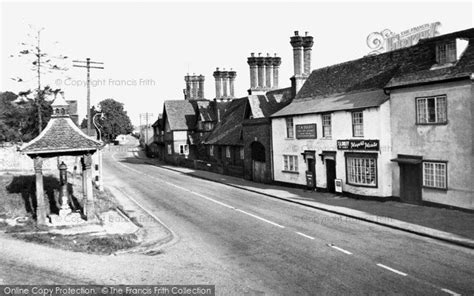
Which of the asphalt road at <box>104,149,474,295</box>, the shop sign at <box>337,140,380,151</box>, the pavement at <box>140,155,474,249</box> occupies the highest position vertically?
the shop sign at <box>337,140,380,151</box>

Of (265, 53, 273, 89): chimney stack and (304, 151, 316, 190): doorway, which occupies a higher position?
(265, 53, 273, 89): chimney stack

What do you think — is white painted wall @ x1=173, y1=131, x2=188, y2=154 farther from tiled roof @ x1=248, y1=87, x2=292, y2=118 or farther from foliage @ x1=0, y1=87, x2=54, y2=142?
tiled roof @ x1=248, y1=87, x2=292, y2=118

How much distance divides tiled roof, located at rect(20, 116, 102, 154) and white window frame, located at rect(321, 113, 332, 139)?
14088 mm

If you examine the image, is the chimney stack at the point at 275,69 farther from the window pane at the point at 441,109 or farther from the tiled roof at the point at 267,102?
the window pane at the point at 441,109

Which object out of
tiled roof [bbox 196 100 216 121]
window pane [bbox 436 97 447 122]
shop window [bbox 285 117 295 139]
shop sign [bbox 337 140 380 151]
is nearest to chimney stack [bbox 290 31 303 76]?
shop window [bbox 285 117 295 139]

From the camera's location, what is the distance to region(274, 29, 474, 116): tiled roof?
20.8 meters

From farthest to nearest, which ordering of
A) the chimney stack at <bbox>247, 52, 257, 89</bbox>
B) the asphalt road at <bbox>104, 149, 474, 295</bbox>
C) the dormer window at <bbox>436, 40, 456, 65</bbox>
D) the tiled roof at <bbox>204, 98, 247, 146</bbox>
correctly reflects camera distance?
the tiled roof at <bbox>204, 98, 247, 146</bbox> < the chimney stack at <bbox>247, 52, 257, 89</bbox> < the dormer window at <bbox>436, 40, 456, 65</bbox> < the asphalt road at <bbox>104, 149, 474, 295</bbox>

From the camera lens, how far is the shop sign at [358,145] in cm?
2344

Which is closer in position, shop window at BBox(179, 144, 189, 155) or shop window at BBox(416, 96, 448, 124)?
shop window at BBox(416, 96, 448, 124)

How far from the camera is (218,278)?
11.9 m

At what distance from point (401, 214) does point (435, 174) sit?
9.42 ft

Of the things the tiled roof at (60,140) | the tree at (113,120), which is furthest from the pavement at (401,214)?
the tree at (113,120)

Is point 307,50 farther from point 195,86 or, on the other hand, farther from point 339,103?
point 195,86

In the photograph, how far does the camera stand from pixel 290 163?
31219mm
